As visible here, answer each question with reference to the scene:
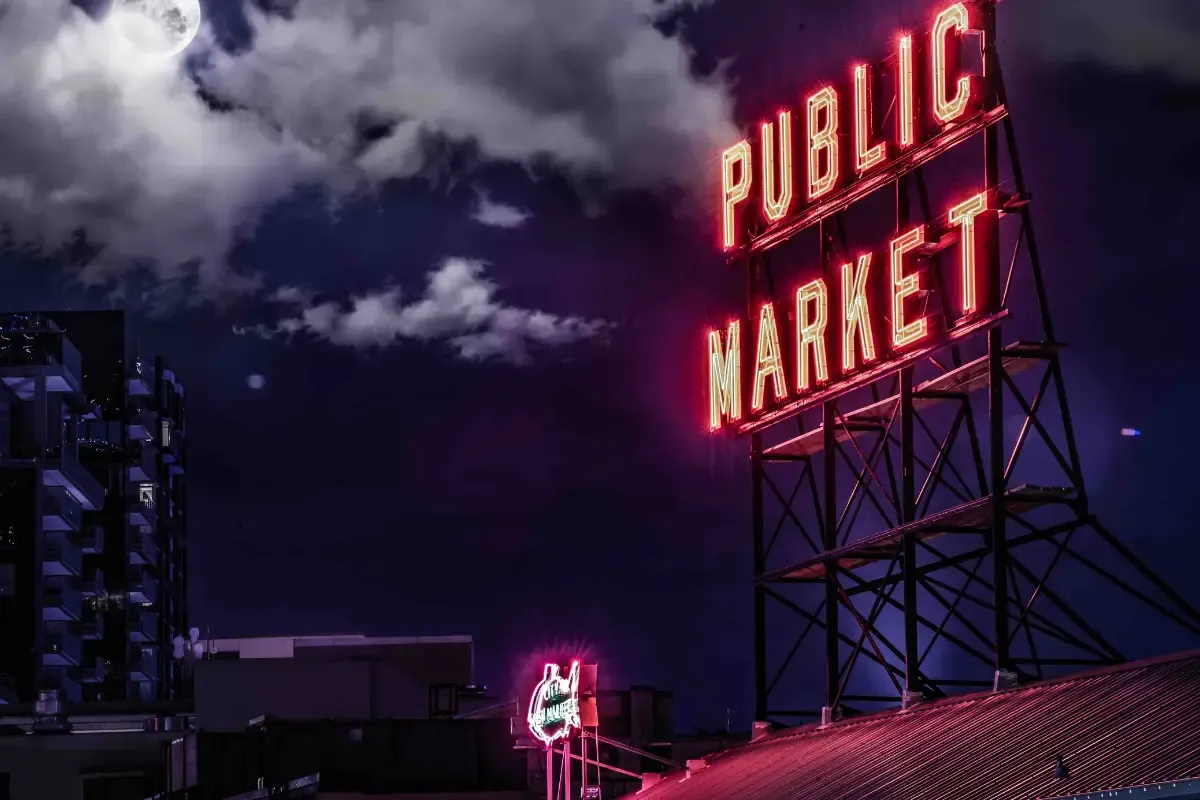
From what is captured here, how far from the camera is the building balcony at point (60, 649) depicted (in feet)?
417

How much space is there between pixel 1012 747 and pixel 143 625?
128m

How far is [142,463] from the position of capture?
15112cm

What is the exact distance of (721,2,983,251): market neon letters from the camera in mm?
39406

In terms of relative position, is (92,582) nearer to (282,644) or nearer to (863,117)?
(282,644)

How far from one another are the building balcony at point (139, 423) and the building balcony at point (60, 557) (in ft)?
58.9

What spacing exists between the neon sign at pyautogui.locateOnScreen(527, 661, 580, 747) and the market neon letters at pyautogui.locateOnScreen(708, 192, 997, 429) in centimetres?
728

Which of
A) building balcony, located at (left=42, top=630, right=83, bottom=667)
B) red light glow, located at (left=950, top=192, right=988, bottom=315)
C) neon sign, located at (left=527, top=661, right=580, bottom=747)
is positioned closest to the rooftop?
building balcony, located at (left=42, top=630, right=83, bottom=667)

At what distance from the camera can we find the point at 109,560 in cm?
14475

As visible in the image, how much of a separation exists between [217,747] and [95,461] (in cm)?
7795

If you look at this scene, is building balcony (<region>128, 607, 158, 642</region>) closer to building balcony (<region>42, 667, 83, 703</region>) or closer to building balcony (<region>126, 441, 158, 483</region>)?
building balcony (<region>126, 441, 158, 483</region>)

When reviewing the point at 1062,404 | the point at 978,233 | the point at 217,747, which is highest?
the point at 978,233

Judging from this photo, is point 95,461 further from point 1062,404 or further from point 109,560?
point 1062,404

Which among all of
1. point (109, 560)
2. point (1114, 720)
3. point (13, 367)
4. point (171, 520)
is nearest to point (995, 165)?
point (1114, 720)

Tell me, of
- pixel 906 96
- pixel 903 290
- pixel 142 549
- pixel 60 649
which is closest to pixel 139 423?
pixel 142 549
